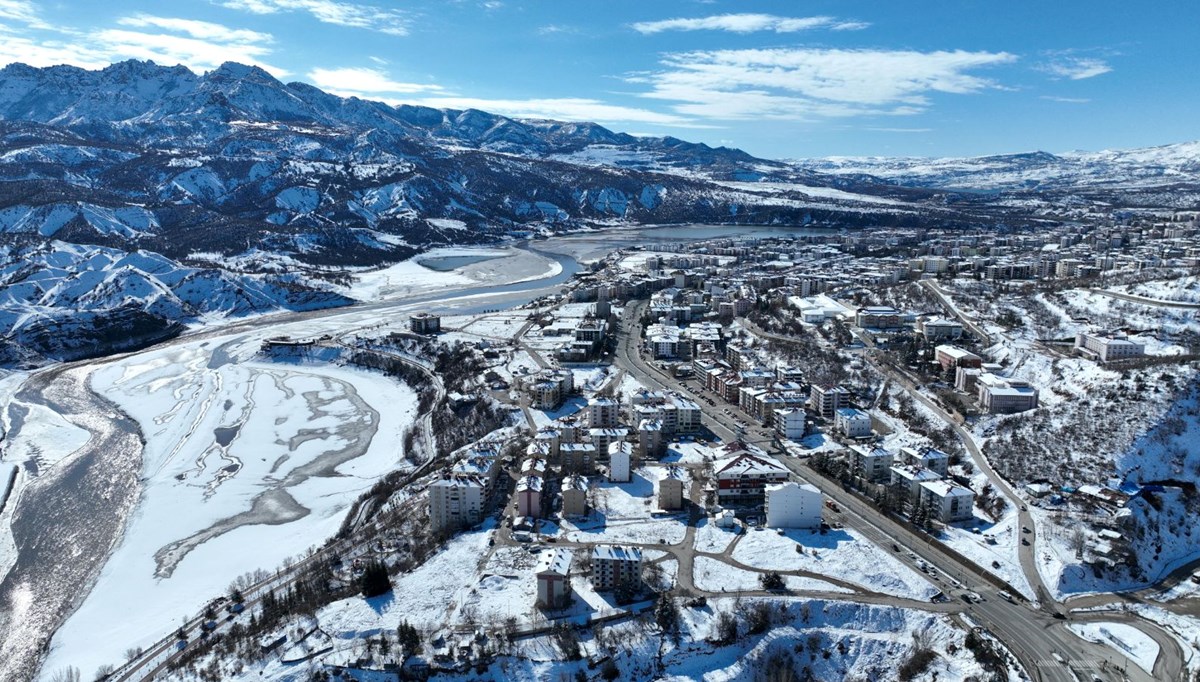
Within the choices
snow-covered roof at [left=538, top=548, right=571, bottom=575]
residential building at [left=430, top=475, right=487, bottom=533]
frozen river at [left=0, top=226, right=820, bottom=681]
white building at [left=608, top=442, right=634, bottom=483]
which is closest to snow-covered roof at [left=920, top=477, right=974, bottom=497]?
white building at [left=608, top=442, right=634, bottom=483]

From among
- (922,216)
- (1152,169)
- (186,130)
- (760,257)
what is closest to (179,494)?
(760,257)

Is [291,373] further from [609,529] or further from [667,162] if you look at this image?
[667,162]

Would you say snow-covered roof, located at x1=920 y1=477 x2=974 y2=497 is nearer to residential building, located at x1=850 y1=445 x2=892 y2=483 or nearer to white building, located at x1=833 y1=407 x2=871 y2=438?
residential building, located at x1=850 y1=445 x2=892 y2=483

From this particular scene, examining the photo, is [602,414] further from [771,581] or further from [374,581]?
[374,581]

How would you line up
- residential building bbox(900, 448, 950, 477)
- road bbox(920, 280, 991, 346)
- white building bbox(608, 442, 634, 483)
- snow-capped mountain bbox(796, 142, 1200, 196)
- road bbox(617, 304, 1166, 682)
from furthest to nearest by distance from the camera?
snow-capped mountain bbox(796, 142, 1200, 196), road bbox(920, 280, 991, 346), white building bbox(608, 442, 634, 483), residential building bbox(900, 448, 950, 477), road bbox(617, 304, 1166, 682)

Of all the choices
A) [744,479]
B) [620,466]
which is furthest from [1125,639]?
[620,466]
